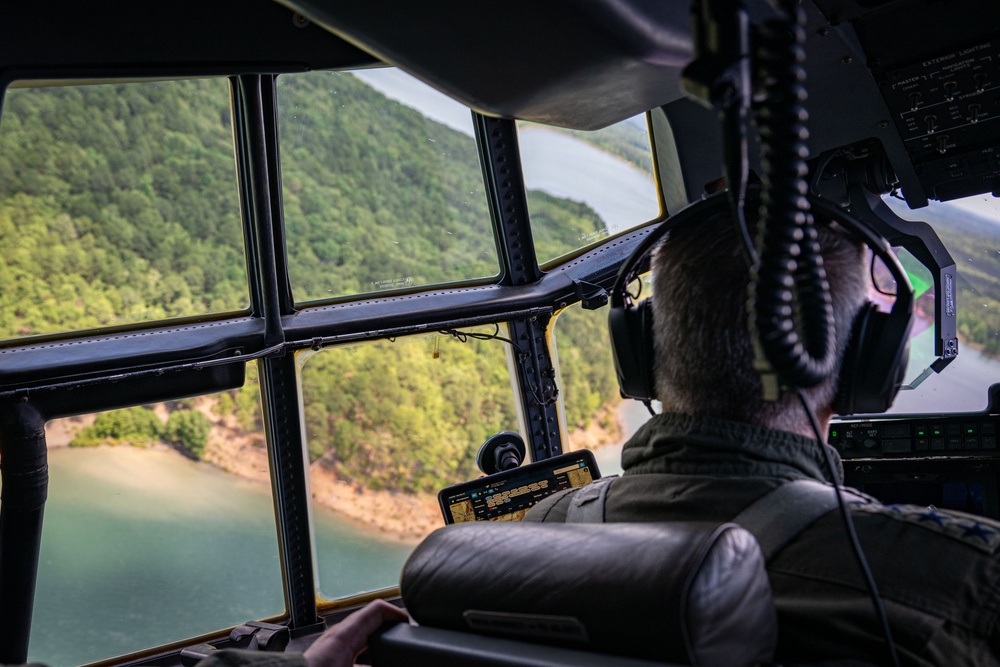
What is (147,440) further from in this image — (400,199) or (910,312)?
(910,312)

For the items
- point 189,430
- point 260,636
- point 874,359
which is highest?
point 189,430

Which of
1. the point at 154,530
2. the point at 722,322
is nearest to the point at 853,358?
the point at 722,322

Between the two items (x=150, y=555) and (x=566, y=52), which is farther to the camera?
(x=150, y=555)

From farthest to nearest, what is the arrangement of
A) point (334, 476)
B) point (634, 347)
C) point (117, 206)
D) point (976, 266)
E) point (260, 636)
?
1. point (334, 476)
2. point (260, 636)
3. point (117, 206)
4. point (976, 266)
5. point (634, 347)

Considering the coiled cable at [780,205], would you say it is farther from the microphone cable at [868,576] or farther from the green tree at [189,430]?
the green tree at [189,430]

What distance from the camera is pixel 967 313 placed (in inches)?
110

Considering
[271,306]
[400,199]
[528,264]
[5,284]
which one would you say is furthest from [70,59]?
[528,264]

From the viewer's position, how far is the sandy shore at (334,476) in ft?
10.4

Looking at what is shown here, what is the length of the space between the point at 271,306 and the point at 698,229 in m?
2.31

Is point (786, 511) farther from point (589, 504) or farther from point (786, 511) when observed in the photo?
point (589, 504)

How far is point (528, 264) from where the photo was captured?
3.65m

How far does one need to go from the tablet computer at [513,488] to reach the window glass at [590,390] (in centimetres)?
129

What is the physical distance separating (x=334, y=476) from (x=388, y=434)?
1.20ft

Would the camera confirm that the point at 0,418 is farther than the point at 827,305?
Yes
